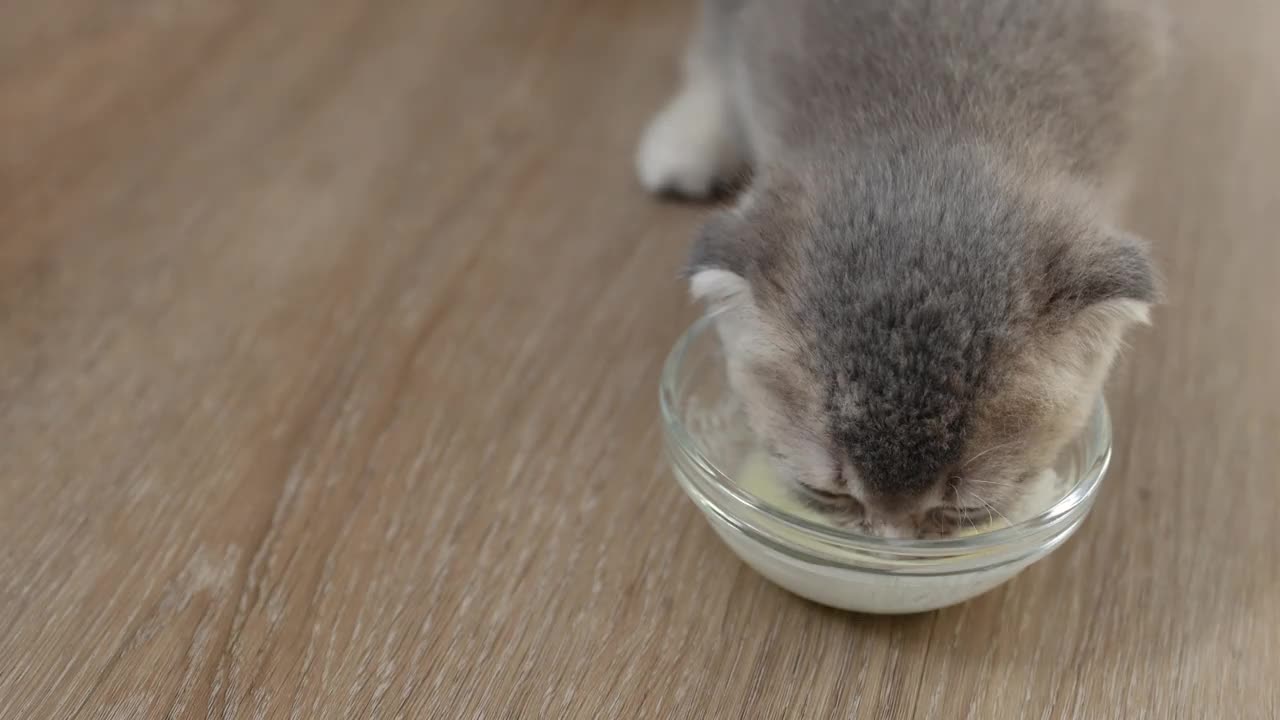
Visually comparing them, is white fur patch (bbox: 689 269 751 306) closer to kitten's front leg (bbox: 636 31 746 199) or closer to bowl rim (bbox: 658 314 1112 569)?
bowl rim (bbox: 658 314 1112 569)

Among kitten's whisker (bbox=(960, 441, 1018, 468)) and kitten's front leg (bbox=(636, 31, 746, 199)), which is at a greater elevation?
kitten's whisker (bbox=(960, 441, 1018, 468))

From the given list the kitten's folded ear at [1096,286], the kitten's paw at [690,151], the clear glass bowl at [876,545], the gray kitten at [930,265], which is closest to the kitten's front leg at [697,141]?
the kitten's paw at [690,151]

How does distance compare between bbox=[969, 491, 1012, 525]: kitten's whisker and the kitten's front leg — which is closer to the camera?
bbox=[969, 491, 1012, 525]: kitten's whisker

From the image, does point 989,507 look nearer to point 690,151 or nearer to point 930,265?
point 930,265

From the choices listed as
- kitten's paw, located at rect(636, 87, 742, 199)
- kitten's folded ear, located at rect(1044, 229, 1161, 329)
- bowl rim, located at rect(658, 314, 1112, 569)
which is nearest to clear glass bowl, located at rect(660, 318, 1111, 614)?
bowl rim, located at rect(658, 314, 1112, 569)

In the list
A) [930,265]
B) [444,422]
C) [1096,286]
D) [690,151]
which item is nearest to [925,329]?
[930,265]

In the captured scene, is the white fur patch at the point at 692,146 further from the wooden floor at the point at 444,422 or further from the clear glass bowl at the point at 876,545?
the clear glass bowl at the point at 876,545

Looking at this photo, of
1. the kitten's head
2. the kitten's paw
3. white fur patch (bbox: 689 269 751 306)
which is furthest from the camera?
the kitten's paw
